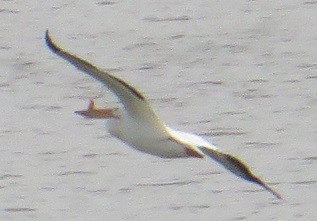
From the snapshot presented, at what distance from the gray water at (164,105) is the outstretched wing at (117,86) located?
8.93ft

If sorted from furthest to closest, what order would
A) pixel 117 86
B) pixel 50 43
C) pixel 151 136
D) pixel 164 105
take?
pixel 164 105 < pixel 151 136 < pixel 117 86 < pixel 50 43

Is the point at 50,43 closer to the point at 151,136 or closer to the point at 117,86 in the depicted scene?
the point at 117,86

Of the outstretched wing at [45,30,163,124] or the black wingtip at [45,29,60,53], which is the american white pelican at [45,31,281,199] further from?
the black wingtip at [45,29,60,53]

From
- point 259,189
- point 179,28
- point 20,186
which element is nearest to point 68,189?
point 20,186

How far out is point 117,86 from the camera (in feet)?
23.9

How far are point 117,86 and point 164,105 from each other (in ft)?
17.0

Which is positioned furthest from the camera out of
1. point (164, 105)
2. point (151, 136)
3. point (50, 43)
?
point (164, 105)

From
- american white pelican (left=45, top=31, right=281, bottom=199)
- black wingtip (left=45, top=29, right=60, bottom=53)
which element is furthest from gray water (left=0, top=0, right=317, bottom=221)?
black wingtip (left=45, top=29, right=60, bottom=53)

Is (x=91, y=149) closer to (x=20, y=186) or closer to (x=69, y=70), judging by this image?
(x=20, y=186)

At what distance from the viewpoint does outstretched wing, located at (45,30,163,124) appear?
668 cm

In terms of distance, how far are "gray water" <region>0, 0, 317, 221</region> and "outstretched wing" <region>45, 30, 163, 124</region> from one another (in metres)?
2.72

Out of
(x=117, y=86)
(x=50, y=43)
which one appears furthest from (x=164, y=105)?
(x=50, y=43)

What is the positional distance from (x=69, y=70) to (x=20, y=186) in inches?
99.2

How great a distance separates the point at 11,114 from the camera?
12211 mm
